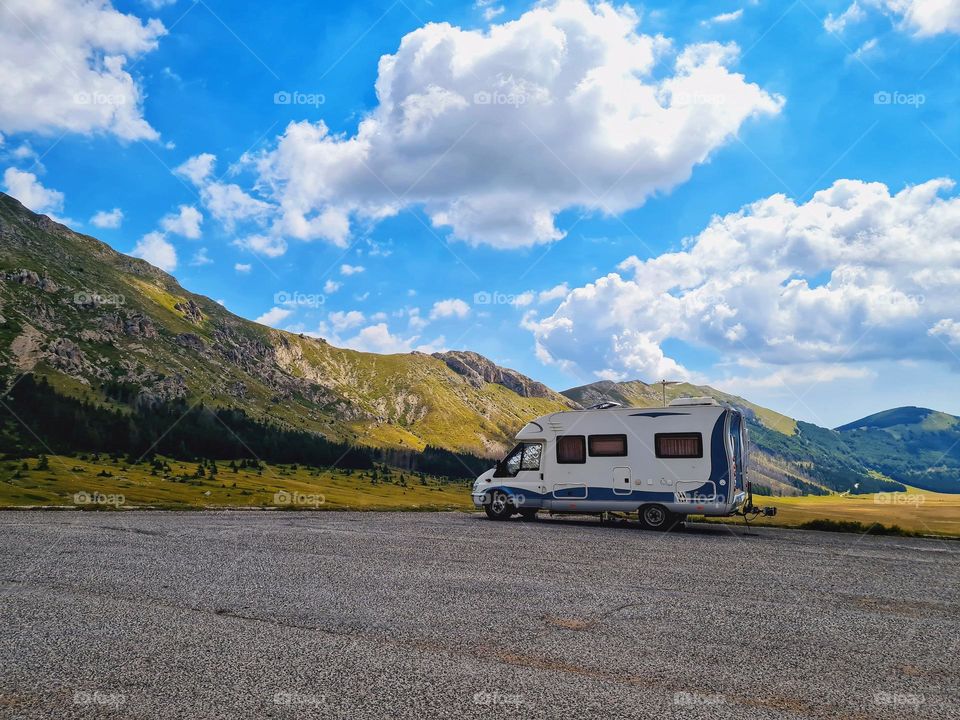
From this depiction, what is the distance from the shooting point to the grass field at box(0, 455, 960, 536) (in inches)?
3541

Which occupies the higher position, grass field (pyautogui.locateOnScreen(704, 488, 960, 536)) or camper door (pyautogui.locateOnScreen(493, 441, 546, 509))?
camper door (pyautogui.locateOnScreen(493, 441, 546, 509))

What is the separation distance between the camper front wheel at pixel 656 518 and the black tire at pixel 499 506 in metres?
5.13

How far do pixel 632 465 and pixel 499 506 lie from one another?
5675 mm

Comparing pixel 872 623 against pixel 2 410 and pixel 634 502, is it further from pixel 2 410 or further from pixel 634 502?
pixel 2 410

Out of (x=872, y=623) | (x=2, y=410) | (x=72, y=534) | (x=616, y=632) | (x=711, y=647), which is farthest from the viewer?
(x=2, y=410)

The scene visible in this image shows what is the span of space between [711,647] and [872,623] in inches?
120

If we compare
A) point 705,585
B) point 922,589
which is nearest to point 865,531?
point 922,589

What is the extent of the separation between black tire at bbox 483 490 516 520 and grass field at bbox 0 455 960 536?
4486cm

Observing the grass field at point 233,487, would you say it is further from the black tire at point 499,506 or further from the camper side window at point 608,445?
the camper side window at point 608,445

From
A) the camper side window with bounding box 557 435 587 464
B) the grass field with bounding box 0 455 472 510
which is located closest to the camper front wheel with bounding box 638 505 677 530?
the camper side window with bounding box 557 435 587 464

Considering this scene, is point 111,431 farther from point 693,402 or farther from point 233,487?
point 693,402

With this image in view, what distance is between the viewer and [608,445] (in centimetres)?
2298

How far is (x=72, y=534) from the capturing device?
16.9 meters

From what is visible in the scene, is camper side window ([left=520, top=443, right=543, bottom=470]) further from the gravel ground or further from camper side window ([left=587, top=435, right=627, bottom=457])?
the gravel ground
